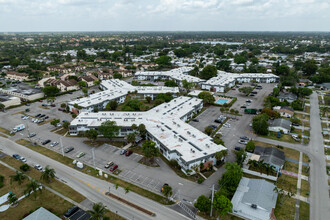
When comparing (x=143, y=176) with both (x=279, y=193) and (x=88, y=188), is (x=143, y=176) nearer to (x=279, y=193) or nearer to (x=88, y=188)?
(x=88, y=188)

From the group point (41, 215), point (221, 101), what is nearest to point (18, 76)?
point (221, 101)

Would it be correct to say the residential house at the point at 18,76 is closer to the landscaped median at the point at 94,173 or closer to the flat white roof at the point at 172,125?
the flat white roof at the point at 172,125

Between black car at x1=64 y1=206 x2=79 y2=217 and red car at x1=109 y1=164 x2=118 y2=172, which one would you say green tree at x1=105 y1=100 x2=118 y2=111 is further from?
black car at x1=64 y1=206 x2=79 y2=217

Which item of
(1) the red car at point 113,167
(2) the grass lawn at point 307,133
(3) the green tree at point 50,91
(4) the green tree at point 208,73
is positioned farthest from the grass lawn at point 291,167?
(3) the green tree at point 50,91

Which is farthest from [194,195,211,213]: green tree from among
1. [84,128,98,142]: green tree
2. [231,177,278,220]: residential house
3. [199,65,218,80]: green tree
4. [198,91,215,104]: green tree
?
[199,65,218,80]: green tree

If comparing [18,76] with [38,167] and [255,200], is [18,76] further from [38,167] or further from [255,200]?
[255,200]
